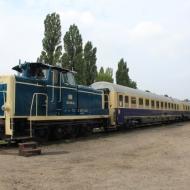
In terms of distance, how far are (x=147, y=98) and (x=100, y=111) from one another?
444 inches

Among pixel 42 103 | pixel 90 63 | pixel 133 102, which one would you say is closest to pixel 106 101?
pixel 133 102

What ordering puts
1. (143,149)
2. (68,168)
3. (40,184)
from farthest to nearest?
(143,149) < (68,168) < (40,184)

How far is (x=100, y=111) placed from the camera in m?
22.2

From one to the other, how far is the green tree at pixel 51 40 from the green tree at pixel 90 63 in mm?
5546

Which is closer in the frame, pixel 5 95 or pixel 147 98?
pixel 5 95

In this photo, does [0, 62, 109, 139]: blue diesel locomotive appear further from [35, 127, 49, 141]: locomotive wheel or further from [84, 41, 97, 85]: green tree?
[84, 41, 97, 85]: green tree

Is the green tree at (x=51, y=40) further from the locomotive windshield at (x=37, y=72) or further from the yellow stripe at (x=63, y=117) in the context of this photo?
the locomotive windshield at (x=37, y=72)

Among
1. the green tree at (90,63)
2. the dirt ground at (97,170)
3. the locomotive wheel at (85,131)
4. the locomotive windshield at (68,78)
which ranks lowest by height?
the dirt ground at (97,170)

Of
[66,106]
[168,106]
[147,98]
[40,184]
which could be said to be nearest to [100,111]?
[66,106]

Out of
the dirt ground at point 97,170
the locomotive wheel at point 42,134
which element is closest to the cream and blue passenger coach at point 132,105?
the locomotive wheel at point 42,134

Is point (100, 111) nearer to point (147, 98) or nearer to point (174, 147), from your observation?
point (174, 147)

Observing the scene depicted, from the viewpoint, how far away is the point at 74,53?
48406 mm

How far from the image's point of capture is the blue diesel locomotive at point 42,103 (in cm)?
1421

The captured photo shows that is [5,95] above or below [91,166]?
above
